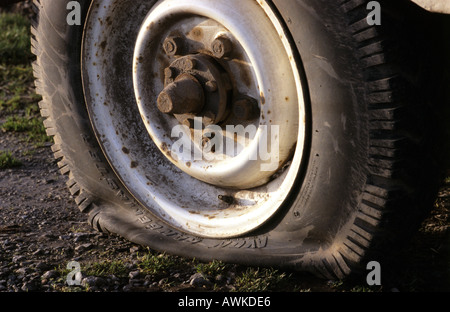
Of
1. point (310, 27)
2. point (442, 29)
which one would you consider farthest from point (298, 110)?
point (442, 29)

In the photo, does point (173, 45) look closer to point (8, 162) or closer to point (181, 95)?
point (181, 95)

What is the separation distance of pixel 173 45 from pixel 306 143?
1.89 ft

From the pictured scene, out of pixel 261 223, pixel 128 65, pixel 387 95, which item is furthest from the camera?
pixel 128 65

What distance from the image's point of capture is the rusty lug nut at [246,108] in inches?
75.3

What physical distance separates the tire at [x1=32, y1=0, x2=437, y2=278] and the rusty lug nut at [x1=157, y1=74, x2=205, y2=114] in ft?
0.76

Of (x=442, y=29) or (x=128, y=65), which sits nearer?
(x=442, y=29)

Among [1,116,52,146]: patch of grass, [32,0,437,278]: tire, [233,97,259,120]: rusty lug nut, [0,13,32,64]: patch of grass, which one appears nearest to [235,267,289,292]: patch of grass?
[32,0,437,278]: tire

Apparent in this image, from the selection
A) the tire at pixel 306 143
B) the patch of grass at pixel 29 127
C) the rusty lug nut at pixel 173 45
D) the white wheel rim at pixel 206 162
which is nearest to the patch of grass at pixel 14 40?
the patch of grass at pixel 29 127

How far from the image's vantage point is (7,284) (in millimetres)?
1915

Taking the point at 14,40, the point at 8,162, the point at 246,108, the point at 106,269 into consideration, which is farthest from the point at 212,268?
the point at 14,40

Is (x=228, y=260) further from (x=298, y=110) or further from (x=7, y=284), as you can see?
(x=7, y=284)

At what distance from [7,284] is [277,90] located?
3.21ft

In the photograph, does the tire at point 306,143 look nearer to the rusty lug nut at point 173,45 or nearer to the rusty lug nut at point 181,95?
the rusty lug nut at point 173,45

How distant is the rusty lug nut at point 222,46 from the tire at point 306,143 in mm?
179
